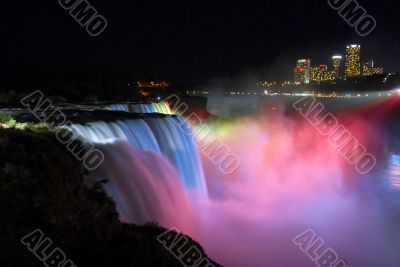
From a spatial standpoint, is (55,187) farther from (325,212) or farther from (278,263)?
(325,212)

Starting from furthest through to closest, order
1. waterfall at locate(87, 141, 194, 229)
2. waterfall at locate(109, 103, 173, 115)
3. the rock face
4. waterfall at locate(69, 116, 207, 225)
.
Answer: waterfall at locate(109, 103, 173, 115) < waterfall at locate(69, 116, 207, 225) < waterfall at locate(87, 141, 194, 229) < the rock face

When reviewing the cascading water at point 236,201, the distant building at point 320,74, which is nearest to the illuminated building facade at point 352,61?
the distant building at point 320,74

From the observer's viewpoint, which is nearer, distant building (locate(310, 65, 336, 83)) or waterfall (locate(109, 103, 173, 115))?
waterfall (locate(109, 103, 173, 115))

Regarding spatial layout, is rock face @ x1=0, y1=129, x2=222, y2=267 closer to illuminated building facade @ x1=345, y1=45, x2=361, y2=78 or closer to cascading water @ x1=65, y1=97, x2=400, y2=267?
cascading water @ x1=65, y1=97, x2=400, y2=267

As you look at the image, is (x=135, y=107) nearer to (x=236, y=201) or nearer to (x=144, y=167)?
(x=236, y=201)

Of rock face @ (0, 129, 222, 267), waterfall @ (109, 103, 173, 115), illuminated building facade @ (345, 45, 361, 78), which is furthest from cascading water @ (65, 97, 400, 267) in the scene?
illuminated building facade @ (345, 45, 361, 78)

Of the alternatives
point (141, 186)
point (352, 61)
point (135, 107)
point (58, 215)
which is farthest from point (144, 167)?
point (352, 61)

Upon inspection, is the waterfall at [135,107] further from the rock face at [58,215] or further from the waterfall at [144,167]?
the rock face at [58,215]

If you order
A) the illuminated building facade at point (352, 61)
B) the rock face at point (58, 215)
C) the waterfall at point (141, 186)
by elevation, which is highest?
the illuminated building facade at point (352, 61)
